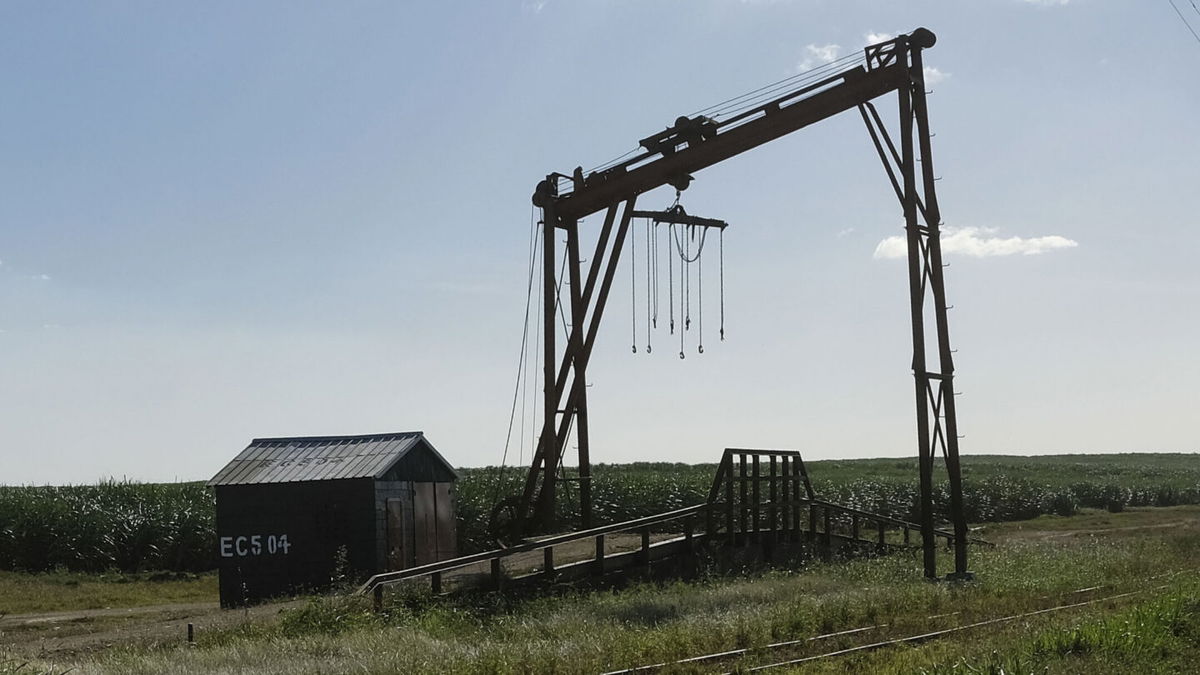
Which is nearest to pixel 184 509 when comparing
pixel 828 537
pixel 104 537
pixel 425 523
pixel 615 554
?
pixel 104 537

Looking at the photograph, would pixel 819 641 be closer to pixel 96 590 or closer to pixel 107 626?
pixel 107 626

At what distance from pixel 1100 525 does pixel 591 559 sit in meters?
23.4

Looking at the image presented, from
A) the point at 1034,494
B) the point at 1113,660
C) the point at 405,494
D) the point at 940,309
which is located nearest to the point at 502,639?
the point at 1113,660

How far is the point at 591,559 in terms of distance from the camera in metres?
19.3

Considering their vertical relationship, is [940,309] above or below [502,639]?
above

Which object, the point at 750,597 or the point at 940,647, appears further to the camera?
the point at 750,597

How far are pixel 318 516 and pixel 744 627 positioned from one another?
33.1 ft

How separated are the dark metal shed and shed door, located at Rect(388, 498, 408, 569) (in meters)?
0.02

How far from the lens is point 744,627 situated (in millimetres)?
13195

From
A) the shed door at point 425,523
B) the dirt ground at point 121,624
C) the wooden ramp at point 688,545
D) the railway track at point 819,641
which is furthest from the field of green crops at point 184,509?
the railway track at point 819,641

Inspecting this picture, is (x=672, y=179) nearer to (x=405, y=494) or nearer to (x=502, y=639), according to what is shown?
(x=405, y=494)

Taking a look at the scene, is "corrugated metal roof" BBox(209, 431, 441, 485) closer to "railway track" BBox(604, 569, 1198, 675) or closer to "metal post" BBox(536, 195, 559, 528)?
"metal post" BBox(536, 195, 559, 528)

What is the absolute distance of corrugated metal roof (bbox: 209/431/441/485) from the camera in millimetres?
21000

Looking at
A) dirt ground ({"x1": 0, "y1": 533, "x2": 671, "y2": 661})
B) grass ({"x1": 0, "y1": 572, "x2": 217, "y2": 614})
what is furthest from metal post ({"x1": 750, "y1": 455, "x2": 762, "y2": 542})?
grass ({"x1": 0, "y1": 572, "x2": 217, "y2": 614})
